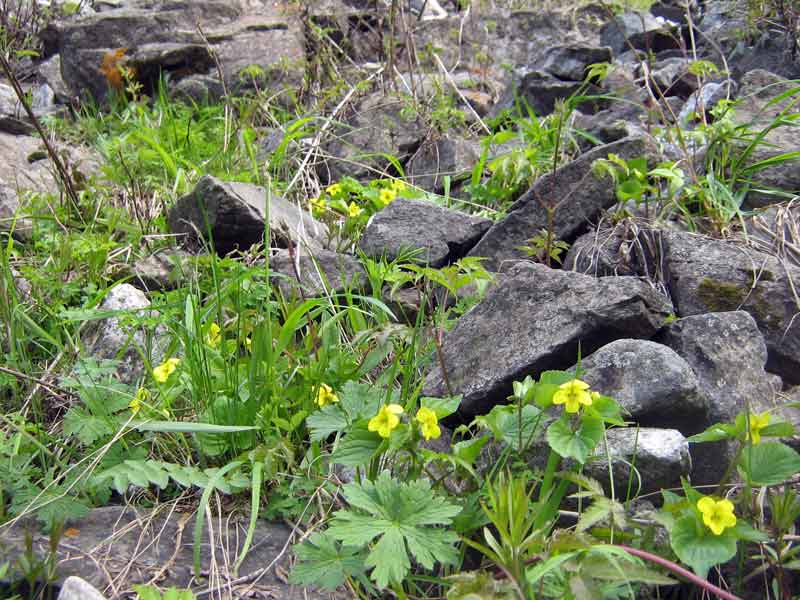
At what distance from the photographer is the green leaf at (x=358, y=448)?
63.2 inches

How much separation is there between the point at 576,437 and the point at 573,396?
9 centimetres

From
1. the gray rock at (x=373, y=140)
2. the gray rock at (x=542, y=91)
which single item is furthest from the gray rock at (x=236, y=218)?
the gray rock at (x=542, y=91)

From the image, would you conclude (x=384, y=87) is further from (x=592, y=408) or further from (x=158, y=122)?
(x=592, y=408)

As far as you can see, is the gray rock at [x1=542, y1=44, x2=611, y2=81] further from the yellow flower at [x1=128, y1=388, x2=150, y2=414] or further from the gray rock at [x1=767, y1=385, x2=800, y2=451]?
the yellow flower at [x1=128, y1=388, x2=150, y2=414]

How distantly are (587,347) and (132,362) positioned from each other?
1.37 metres

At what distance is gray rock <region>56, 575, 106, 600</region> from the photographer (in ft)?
4.79

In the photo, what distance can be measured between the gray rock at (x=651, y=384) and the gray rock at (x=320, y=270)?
1042mm

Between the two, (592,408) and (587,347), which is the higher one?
(592,408)

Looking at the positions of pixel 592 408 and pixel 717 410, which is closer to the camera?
pixel 592 408

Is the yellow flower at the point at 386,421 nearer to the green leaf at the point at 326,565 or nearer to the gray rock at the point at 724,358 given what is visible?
the green leaf at the point at 326,565

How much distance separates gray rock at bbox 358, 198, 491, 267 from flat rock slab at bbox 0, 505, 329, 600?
1.42 m

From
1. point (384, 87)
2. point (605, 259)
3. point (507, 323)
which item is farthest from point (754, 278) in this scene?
point (384, 87)

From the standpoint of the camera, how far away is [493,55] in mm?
6016

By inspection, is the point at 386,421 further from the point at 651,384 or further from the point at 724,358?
the point at 724,358
